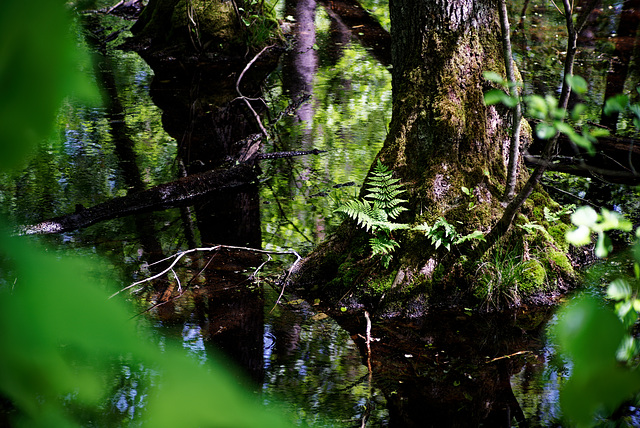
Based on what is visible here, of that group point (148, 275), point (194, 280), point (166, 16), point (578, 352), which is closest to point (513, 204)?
point (194, 280)

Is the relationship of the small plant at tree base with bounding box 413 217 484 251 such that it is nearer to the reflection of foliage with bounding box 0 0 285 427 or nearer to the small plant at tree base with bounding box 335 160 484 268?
the small plant at tree base with bounding box 335 160 484 268

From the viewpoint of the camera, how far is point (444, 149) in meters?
4.54

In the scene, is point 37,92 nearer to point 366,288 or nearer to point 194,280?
point 366,288

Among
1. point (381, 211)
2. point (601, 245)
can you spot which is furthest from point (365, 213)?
point (601, 245)

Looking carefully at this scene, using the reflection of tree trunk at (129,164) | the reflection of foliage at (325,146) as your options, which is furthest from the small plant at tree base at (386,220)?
the reflection of tree trunk at (129,164)

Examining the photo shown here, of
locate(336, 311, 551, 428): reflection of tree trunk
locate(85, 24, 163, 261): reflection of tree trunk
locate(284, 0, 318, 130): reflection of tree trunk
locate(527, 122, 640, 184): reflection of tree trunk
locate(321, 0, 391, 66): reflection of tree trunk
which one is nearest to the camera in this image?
locate(336, 311, 551, 428): reflection of tree trunk

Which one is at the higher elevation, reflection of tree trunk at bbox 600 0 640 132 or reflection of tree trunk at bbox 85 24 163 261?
reflection of tree trunk at bbox 600 0 640 132

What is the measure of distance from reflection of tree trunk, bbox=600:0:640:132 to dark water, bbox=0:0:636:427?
14.1 inches

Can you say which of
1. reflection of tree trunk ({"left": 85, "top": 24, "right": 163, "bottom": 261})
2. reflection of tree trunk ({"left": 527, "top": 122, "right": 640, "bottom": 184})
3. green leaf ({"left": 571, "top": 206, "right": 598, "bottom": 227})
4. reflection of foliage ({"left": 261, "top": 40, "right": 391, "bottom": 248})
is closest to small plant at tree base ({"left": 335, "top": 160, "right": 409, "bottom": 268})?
reflection of foliage ({"left": 261, "top": 40, "right": 391, "bottom": 248})

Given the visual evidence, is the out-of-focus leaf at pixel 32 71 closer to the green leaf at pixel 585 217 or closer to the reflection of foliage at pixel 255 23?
the green leaf at pixel 585 217

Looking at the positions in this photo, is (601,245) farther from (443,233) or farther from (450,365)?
(443,233)

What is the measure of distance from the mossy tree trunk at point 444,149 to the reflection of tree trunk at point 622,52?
352cm

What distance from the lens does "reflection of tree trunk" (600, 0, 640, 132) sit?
9.12 metres

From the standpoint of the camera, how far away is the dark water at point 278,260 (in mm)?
3371
